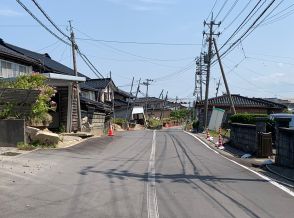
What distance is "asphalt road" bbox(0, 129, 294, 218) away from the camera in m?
8.83

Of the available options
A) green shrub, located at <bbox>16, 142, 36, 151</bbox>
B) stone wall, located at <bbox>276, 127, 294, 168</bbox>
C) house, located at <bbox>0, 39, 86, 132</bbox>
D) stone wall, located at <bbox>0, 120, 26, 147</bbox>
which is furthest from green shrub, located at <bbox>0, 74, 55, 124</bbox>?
stone wall, located at <bbox>276, 127, 294, 168</bbox>

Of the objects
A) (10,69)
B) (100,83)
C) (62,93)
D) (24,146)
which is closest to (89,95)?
(100,83)

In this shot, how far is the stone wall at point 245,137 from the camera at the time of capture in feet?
75.8

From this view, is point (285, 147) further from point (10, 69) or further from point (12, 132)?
point (10, 69)

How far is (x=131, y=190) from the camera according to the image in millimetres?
11016

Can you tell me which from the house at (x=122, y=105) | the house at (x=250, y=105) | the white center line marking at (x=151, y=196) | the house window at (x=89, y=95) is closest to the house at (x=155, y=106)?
the house at (x=122, y=105)

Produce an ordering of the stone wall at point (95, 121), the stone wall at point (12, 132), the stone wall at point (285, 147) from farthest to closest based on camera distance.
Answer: the stone wall at point (95, 121), the stone wall at point (12, 132), the stone wall at point (285, 147)

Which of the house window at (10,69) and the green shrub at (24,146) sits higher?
the house window at (10,69)

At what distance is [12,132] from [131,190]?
1008 cm

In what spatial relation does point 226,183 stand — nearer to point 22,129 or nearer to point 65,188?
point 65,188

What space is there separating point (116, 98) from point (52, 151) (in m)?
69.6

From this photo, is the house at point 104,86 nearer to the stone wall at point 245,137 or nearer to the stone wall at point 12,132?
the stone wall at point 245,137

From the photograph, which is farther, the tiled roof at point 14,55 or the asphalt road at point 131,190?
the tiled roof at point 14,55

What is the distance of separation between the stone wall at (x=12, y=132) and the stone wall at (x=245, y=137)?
34.0 feet
